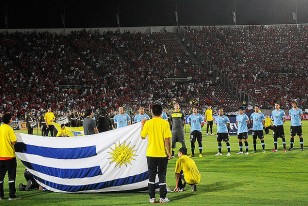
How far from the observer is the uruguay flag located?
41.6ft

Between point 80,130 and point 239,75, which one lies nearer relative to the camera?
point 80,130

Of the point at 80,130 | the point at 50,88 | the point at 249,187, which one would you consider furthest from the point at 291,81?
the point at 249,187

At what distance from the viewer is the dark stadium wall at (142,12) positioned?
6306 centimetres

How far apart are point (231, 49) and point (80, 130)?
44383 millimetres

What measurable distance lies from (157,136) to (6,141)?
370 cm

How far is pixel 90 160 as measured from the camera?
42.2 ft

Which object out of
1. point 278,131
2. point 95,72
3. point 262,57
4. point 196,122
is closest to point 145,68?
point 95,72

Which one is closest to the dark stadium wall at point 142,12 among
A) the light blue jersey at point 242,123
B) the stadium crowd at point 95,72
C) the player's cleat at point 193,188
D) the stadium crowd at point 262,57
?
the stadium crowd at point 262,57

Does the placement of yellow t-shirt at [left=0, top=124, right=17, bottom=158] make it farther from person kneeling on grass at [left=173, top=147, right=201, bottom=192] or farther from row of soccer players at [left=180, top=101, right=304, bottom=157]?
row of soccer players at [left=180, top=101, right=304, bottom=157]

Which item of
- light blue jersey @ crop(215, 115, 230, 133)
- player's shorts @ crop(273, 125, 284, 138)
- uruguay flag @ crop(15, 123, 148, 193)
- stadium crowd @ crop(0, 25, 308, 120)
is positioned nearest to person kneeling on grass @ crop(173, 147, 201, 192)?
uruguay flag @ crop(15, 123, 148, 193)

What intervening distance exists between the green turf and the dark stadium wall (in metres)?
47.2

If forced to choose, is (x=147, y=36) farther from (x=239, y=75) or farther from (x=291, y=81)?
(x=291, y=81)

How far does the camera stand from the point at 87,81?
5425 cm

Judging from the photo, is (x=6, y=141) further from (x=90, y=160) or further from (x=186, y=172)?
(x=186, y=172)
